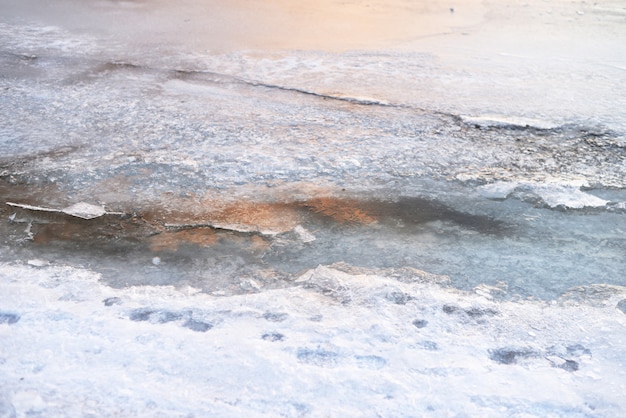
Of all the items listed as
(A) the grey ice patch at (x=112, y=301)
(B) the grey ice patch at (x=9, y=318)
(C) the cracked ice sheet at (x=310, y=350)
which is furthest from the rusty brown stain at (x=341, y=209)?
(B) the grey ice patch at (x=9, y=318)

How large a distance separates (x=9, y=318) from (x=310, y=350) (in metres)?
0.89

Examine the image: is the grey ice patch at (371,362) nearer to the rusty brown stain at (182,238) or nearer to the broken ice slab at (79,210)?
the rusty brown stain at (182,238)

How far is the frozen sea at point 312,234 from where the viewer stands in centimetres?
149

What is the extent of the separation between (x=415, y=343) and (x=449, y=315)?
177mm

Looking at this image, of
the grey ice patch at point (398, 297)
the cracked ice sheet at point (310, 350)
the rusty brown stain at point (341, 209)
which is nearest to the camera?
the cracked ice sheet at point (310, 350)

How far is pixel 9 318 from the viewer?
168 cm

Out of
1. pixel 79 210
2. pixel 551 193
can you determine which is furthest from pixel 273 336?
pixel 551 193

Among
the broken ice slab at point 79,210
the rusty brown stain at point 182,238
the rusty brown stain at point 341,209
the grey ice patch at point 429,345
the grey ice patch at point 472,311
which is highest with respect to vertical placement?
the rusty brown stain at point 341,209

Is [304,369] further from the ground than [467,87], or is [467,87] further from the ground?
[467,87]

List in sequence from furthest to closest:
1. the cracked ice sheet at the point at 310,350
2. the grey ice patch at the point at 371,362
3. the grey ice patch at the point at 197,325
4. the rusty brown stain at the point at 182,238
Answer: the rusty brown stain at the point at 182,238, the grey ice patch at the point at 197,325, the grey ice patch at the point at 371,362, the cracked ice sheet at the point at 310,350

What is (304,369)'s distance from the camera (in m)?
1.52

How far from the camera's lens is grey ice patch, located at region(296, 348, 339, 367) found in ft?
5.06

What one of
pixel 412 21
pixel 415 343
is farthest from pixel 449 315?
pixel 412 21

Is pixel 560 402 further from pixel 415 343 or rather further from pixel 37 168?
pixel 37 168
